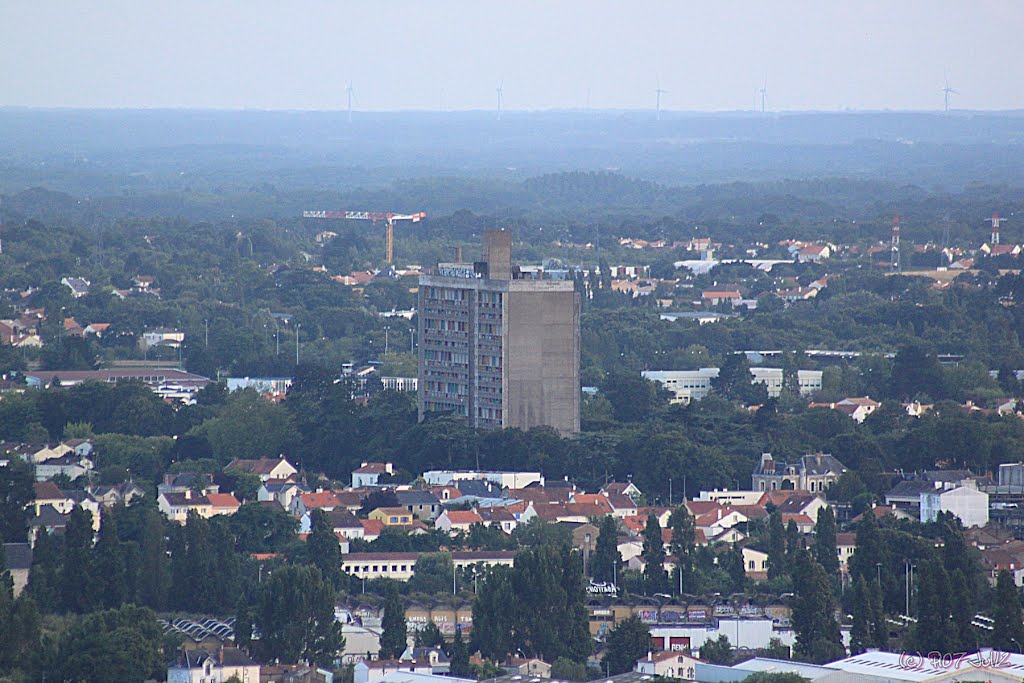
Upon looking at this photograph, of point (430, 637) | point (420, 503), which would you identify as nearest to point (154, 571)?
point (430, 637)

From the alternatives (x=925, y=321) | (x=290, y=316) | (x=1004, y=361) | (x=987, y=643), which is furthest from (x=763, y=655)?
(x=290, y=316)

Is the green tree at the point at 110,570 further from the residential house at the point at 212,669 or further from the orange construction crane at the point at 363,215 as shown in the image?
the orange construction crane at the point at 363,215

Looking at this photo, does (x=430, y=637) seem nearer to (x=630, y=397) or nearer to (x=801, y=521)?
(x=801, y=521)

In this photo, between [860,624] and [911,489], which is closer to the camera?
[860,624]

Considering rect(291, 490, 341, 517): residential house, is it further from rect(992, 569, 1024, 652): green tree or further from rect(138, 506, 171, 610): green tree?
rect(992, 569, 1024, 652): green tree

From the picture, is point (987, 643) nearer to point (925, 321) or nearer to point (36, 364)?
point (36, 364)

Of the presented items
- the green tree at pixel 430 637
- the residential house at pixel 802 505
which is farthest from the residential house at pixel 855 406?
the green tree at pixel 430 637
